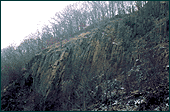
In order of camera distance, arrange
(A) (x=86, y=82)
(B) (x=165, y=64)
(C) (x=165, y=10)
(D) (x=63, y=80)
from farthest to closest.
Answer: (D) (x=63, y=80) < (C) (x=165, y=10) < (A) (x=86, y=82) < (B) (x=165, y=64)

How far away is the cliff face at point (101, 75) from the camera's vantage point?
712 centimetres

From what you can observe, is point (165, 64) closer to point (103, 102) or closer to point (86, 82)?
point (103, 102)

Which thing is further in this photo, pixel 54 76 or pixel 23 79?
pixel 23 79

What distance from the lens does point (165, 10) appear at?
1029 centimetres

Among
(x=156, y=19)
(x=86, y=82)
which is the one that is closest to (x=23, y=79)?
(x=86, y=82)

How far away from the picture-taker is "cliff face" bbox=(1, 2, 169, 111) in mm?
7122

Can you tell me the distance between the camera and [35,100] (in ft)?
34.9

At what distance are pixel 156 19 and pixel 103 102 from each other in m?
9.85

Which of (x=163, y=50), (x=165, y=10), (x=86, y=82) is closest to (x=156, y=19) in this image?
(x=165, y=10)

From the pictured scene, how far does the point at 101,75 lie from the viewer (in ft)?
31.4

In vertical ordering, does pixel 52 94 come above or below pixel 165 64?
below

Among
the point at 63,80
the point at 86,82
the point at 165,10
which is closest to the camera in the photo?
the point at 86,82

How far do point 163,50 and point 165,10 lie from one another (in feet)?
16.5

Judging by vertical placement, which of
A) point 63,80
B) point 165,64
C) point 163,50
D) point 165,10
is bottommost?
point 63,80
